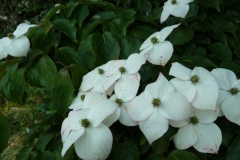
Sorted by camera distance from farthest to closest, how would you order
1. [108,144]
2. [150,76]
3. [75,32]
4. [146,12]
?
1. [146,12]
2. [75,32]
3. [150,76]
4. [108,144]

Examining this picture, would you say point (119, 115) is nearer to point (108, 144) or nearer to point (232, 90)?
point (108, 144)

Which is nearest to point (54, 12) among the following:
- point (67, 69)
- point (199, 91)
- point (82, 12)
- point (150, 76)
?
point (82, 12)

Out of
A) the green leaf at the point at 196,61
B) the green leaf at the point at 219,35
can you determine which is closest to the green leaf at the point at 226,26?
the green leaf at the point at 219,35

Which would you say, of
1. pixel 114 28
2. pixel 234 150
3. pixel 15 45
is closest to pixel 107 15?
pixel 114 28

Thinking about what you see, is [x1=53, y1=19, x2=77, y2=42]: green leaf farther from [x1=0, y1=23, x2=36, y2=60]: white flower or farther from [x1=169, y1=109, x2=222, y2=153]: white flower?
[x1=169, y1=109, x2=222, y2=153]: white flower

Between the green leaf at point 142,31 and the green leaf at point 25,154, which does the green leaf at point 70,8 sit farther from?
the green leaf at point 25,154

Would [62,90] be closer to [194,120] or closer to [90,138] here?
[90,138]
